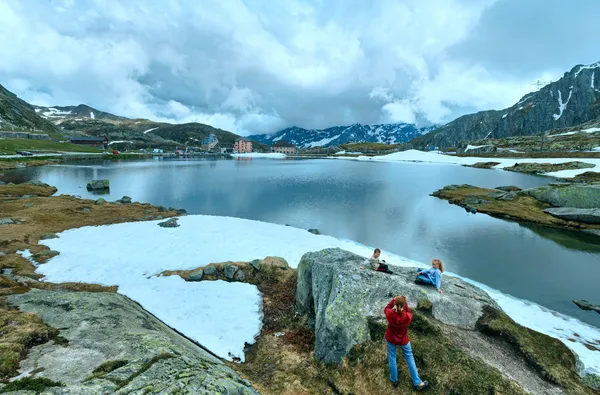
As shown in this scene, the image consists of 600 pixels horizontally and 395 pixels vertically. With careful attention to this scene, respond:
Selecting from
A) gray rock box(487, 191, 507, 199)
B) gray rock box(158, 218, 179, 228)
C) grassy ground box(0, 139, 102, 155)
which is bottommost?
gray rock box(158, 218, 179, 228)

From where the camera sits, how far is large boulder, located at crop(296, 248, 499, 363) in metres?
12.3

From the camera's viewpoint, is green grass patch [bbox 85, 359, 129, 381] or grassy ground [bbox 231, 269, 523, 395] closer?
green grass patch [bbox 85, 359, 129, 381]

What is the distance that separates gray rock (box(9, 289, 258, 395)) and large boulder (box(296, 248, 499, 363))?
4256mm

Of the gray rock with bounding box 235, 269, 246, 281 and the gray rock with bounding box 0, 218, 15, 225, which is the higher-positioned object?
the gray rock with bounding box 0, 218, 15, 225

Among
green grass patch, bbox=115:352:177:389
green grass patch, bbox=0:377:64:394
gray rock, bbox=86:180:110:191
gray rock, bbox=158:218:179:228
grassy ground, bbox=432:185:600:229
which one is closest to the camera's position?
green grass patch, bbox=0:377:64:394

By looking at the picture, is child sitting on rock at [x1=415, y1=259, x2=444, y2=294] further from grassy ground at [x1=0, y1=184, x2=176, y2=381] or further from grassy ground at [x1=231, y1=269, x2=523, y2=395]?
grassy ground at [x1=0, y1=184, x2=176, y2=381]

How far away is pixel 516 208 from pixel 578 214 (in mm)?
8820

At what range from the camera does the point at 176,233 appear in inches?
1179

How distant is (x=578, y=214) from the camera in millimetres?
42531

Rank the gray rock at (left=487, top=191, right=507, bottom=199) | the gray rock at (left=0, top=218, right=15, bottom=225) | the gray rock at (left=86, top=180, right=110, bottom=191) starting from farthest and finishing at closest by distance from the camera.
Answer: the gray rock at (left=86, top=180, right=110, bottom=191)
the gray rock at (left=487, top=191, right=507, bottom=199)
the gray rock at (left=0, top=218, right=15, bottom=225)

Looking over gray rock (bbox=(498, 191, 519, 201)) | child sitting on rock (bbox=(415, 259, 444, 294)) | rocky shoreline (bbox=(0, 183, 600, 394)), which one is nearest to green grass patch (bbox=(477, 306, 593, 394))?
rocky shoreline (bbox=(0, 183, 600, 394))

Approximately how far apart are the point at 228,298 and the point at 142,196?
169 feet

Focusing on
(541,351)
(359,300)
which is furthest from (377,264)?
(541,351)

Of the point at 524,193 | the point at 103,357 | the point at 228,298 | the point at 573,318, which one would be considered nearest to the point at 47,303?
the point at 103,357
